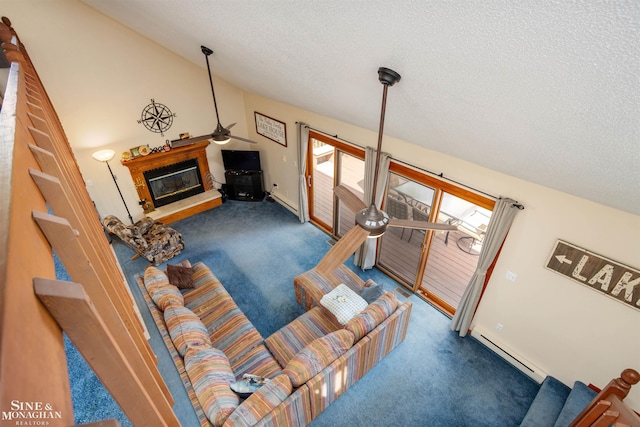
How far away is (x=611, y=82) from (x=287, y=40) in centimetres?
191

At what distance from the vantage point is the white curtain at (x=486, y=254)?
3.70 metres

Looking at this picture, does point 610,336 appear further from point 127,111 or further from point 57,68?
point 57,68

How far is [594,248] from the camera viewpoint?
3.23 metres

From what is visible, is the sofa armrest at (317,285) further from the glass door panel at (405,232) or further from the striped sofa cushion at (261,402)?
the striped sofa cushion at (261,402)

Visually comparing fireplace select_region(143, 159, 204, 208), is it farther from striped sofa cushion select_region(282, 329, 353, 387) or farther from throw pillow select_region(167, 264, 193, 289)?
striped sofa cushion select_region(282, 329, 353, 387)

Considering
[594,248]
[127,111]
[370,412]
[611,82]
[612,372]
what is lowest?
[370,412]

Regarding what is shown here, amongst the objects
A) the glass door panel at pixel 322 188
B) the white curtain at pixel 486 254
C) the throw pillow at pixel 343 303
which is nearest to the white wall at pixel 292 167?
the white curtain at pixel 486 254

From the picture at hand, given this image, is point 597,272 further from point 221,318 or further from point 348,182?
point 348,182

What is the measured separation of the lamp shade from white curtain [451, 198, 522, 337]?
642cm

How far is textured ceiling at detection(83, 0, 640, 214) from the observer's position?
43.6 inches

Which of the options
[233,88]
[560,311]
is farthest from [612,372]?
[233,88]

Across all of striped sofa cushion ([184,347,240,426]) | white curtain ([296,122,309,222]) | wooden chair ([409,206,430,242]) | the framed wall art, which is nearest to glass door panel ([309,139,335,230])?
white curtain ([296,122,309,222])

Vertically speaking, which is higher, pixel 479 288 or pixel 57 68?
pixel 57 68

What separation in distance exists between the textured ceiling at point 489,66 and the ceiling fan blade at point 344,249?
1062 mm
